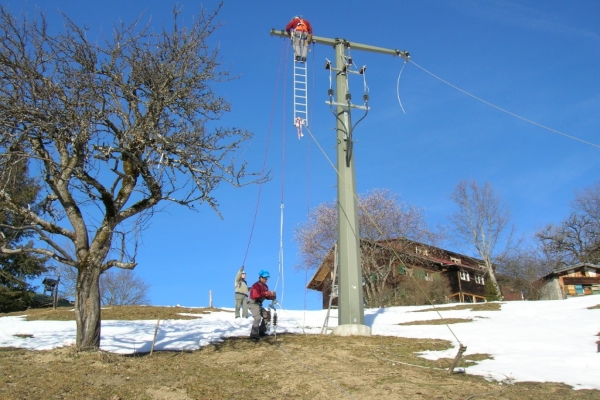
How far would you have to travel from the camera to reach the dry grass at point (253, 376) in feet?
22.9

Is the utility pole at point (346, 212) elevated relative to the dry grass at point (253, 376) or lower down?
elevated

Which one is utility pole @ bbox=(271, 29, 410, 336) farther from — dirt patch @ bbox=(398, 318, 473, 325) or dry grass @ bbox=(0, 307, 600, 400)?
dirt patch @ bbox=(398, 318, 473, 325)

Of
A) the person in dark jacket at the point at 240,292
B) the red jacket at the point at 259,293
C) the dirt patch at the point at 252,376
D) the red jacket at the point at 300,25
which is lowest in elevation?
the dirt patch at the point at 252,376

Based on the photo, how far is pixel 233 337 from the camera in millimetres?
11984

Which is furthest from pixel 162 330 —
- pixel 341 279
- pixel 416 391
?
pixel 416 391

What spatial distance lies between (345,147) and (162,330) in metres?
6.24

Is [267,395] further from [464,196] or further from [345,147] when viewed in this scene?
[464,196]

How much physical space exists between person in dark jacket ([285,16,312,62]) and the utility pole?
0.74ft

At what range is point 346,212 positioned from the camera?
13.1 m

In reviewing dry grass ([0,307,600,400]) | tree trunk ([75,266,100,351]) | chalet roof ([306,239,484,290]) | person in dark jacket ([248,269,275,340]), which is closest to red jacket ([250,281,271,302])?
person in dark jacket ([248,269,275,340])

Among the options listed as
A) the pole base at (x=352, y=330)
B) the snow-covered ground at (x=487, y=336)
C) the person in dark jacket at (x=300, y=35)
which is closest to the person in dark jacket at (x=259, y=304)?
the snow-covered ground at (x=487, y=336)

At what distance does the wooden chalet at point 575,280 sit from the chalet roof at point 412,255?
299 inches

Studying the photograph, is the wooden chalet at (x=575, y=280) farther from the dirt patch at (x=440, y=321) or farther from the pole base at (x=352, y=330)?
the pole base at (x=352, y=330)

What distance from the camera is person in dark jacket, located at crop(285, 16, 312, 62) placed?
14.6 metres
